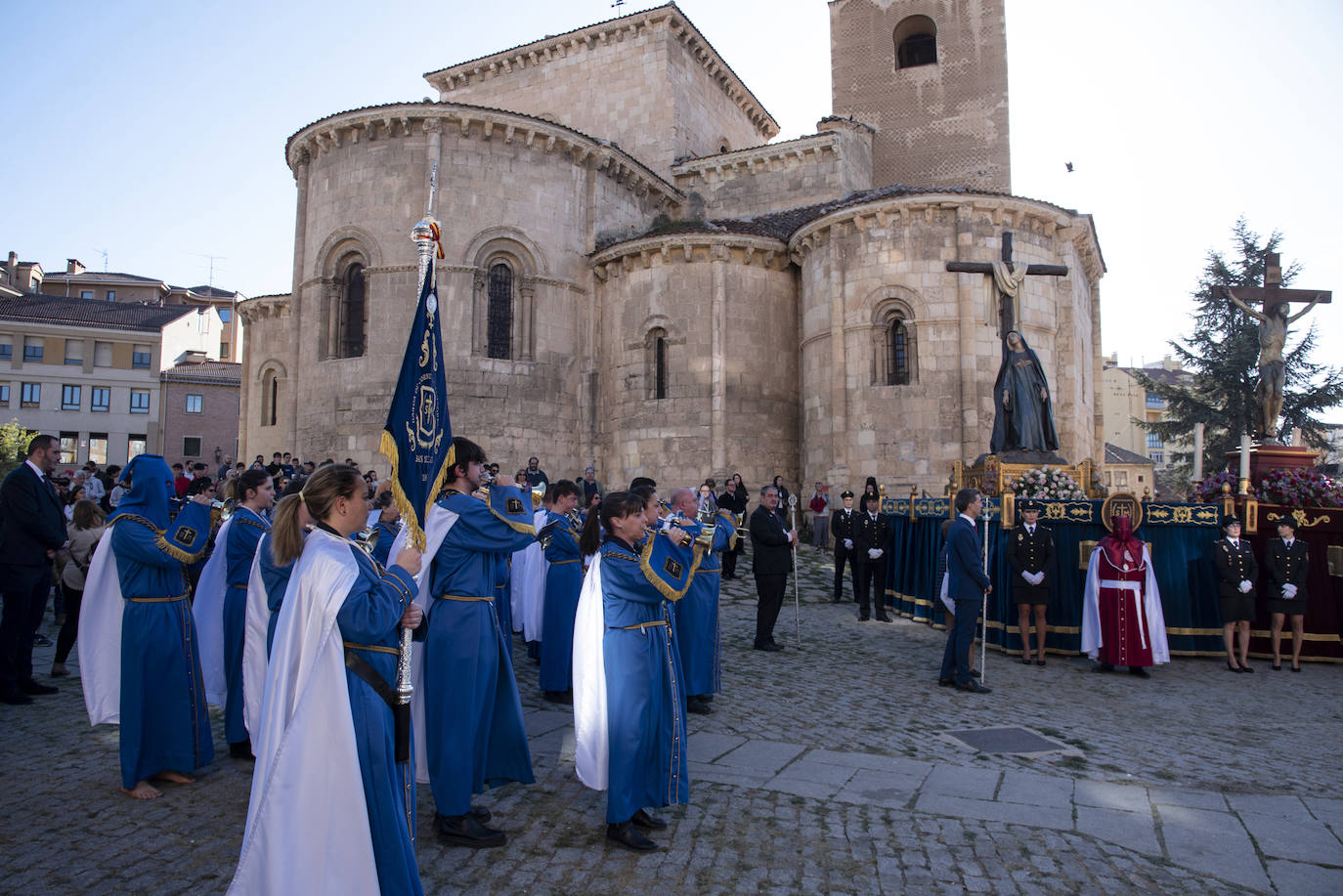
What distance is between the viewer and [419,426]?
423 cm

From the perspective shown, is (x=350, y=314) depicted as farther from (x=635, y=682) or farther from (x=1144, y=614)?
(x=635, y=682)

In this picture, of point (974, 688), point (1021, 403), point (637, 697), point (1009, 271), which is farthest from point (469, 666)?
point (1009, 271)

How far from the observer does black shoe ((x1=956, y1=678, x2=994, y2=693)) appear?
7.76m

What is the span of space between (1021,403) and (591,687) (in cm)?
954

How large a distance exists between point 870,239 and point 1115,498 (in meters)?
11.4

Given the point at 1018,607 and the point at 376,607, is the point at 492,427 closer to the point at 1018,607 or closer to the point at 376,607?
the point at 1018,607

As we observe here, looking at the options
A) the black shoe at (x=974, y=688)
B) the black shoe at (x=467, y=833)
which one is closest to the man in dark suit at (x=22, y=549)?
the black shoe at (x=467, y=833)

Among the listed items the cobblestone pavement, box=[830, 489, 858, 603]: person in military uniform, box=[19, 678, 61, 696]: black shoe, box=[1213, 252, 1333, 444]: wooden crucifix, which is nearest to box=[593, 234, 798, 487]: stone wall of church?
box=[830, 489, 858, 603]: person in military uniform

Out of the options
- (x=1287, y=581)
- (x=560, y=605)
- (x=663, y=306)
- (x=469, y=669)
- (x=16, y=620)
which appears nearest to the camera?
(x=469, y=669)

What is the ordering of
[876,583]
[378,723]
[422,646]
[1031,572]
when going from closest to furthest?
[378,723] → [422,646] → [1031,572] → [876,583]

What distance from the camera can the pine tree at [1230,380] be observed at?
3083cm

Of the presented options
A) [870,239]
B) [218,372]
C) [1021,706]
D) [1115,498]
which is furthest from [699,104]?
[218,372]

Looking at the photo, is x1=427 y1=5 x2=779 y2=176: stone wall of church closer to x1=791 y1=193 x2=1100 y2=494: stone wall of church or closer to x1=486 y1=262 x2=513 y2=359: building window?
x1=486 y1=262 x2=513 y2=359: building window

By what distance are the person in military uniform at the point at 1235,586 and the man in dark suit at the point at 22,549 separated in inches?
444
